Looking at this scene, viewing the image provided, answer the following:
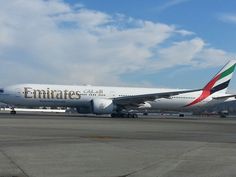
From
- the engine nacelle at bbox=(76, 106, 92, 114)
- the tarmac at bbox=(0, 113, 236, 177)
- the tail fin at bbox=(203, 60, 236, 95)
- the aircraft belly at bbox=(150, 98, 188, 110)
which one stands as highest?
the tail fin at bbox=(203, 60, 236, 95)

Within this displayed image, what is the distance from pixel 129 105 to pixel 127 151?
39431 millimetres

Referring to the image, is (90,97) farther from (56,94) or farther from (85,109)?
A: (56,94)

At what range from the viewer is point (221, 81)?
5978cm

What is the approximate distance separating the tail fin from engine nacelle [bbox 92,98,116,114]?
1620cm

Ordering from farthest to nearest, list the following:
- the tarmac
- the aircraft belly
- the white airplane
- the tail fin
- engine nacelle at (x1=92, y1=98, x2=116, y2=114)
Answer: the tail fin → the aircraft belly → the white airplane → engine nacelle at (x1=92, y1=98, x2=116, y2=114) → the tarmac

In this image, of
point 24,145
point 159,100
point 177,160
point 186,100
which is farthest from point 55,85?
point 177,160

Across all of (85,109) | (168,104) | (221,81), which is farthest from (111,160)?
(221,81)

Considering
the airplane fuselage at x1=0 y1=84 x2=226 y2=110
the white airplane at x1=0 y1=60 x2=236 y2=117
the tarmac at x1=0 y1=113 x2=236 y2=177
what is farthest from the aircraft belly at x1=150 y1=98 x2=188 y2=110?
the tarmac at x1=0 y1=113 x2=236 y2=177

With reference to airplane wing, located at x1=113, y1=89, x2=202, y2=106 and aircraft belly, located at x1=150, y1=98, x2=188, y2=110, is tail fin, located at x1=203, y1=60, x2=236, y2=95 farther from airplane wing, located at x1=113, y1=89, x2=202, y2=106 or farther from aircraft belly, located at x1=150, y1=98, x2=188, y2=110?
airplane wing, located at x1=113, y1=89, x2=202, y2=106

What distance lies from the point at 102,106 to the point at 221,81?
64.6ft

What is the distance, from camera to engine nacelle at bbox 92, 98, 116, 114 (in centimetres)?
4953

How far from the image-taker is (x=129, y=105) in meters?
52.2

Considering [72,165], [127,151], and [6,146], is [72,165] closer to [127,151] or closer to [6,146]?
[127,151]

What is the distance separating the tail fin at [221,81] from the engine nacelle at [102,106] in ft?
53.1
